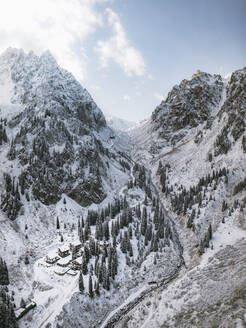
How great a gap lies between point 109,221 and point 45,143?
56.5 metres

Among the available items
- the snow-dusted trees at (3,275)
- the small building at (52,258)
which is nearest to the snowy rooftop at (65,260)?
the small building at (52,258)

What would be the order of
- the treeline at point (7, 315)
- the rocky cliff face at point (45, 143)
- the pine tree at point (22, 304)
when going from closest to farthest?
the treeline at point (7, 315)
the pine tree at point (22, 304)
the rocky cliff face at point (45, 143)

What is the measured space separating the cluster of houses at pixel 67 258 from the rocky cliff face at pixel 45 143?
1150 inches

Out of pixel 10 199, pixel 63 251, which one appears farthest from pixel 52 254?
pixel 10 199

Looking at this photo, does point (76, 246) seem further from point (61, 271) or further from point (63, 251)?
point (61, 271)

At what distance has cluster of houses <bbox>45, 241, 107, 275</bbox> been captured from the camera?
226 ft

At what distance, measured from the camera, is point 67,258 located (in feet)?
240

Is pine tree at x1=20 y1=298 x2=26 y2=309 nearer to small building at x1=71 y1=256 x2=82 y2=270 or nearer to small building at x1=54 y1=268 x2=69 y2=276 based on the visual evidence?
small building at x1=54 y1=268 x2=69 y2=276

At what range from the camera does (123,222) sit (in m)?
93.6

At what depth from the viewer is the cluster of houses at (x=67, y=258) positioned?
6888 cm

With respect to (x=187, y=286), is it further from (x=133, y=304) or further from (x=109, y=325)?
(x=109, y=325)

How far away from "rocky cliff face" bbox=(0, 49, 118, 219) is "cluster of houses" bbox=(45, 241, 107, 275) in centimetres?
2921

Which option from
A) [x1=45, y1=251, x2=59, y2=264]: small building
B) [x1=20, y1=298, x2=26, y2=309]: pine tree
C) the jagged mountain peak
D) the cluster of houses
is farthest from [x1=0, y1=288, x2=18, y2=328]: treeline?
the jagged mountain peak

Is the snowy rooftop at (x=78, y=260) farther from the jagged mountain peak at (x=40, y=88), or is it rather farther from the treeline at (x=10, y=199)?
the jagged mountain peak at (x=40, y=88)
